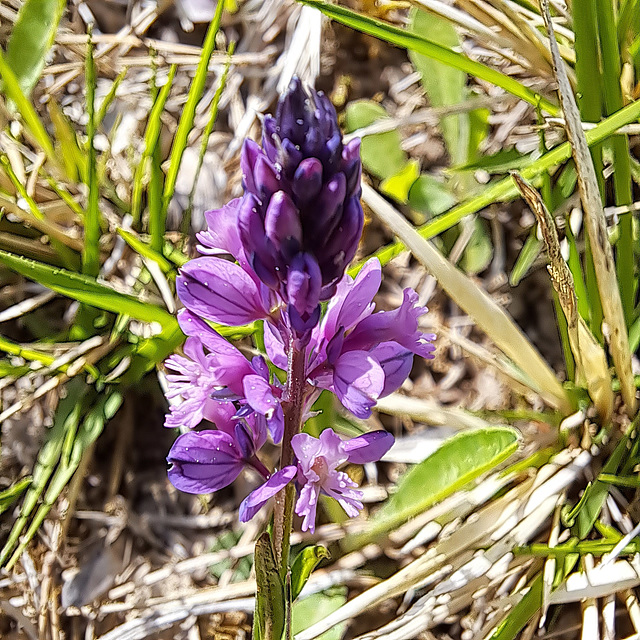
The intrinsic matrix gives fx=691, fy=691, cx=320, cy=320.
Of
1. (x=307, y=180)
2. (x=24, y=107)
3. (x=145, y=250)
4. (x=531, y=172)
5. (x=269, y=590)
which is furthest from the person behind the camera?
(x=24, y=107)

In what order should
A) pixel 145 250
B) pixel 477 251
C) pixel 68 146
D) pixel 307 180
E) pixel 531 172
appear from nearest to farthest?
1. pixel 307 180
2. pixel 531 172
3. pixel 145 250
4. pixel 68 146
5. pixel 477 251

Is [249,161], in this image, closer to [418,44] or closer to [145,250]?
[145,250]

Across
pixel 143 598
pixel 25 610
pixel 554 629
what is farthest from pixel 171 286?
pixel 554 629

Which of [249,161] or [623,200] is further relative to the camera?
[623,200]

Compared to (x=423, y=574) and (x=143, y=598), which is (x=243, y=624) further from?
(x=423, y=574)

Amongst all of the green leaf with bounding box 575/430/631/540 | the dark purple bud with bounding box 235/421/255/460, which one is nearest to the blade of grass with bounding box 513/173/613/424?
the green leaf with bounding box 575/430/631/540

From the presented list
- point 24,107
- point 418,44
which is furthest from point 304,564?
point 24,107

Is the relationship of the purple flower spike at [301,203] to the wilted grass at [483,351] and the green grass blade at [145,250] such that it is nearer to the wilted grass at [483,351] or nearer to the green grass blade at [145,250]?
the wilted grass at [483,351]

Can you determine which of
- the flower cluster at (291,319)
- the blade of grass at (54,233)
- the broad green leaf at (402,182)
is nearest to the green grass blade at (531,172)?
the flower cluster at (291,319)
